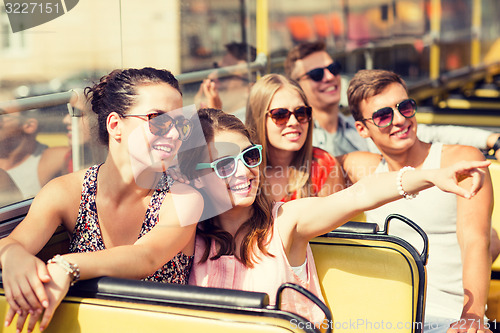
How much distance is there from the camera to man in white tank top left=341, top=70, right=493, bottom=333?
2.05 meters

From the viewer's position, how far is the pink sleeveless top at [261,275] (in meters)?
1.71

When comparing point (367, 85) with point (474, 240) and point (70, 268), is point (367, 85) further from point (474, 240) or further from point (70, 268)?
point (70, 268)

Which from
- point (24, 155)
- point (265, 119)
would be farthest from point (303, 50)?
point (24, 155)

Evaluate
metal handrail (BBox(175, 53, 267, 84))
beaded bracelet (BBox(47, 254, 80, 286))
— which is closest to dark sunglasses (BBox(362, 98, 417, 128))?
metal handrail (BBox(175, 53, 267, 84))

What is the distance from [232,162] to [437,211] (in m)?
0.83

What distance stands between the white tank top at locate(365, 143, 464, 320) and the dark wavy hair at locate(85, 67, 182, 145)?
948mm

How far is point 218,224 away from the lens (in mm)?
1808

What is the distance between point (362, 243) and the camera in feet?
6.02

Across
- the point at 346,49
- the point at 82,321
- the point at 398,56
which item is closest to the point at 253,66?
the point at 346,49

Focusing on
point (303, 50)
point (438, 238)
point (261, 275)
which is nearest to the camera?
point (261, 275)

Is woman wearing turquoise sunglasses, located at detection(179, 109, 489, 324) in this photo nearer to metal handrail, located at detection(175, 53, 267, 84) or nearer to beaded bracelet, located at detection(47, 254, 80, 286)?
beaded bracelet, located at detection(47, 254, 80, 286)

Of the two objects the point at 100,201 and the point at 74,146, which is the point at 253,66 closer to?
the point at 74,146

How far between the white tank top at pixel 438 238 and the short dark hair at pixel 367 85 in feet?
0.99

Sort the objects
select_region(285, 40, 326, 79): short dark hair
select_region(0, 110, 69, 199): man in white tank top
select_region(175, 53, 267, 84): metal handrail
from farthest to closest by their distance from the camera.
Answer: select_region(285, 40, 326, 79): short dark hair → select_region(175, 53, 267, 84): metal handrail → select_region(0, 110, 69, 199): man in white tank top
